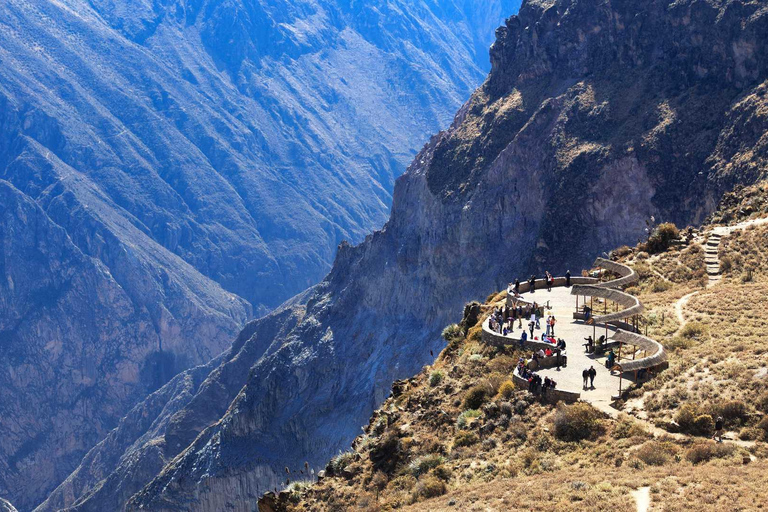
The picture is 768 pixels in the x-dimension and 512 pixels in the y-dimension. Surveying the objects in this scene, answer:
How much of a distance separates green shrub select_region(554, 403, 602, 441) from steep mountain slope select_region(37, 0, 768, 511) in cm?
5911

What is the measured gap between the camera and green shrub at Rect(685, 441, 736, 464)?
2622 centimetres

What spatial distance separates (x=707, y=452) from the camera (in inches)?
1035

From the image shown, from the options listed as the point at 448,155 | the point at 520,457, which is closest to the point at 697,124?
the point at 448,155

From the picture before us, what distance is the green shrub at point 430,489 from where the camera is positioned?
97.0 ft

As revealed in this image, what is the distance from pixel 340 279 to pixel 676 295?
354 feet

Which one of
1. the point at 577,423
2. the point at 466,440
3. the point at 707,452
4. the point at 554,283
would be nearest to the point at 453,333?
the point at 554,283

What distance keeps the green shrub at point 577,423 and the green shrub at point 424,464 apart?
150 inches

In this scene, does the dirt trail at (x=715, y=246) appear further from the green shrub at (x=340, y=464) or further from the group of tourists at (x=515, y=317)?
the green shrub at (x=340, y=464)

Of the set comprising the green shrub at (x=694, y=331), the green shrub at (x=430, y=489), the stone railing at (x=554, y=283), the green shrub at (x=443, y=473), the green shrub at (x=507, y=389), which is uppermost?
the stone railing at (x=554, y=283)

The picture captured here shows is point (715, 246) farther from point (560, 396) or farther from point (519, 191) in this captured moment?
point (519, 191)

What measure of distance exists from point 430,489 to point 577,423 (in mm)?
4590

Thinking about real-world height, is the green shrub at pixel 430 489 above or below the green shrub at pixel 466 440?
below

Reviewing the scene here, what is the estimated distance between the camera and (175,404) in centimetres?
19838

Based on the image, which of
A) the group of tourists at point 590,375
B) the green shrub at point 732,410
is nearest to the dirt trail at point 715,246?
the group of tourists at point 590,375
